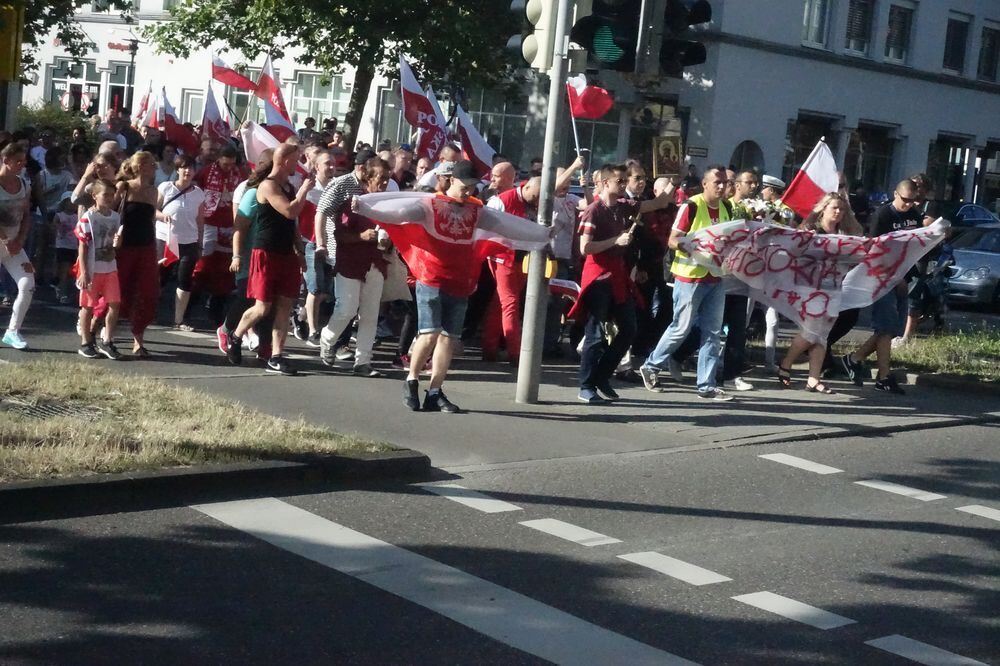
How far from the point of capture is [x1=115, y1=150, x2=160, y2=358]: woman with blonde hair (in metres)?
11.5

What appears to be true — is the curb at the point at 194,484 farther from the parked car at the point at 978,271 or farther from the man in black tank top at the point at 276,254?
the parked car at the point at 978,271

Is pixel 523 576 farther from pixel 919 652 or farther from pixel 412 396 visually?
pixel 412 396

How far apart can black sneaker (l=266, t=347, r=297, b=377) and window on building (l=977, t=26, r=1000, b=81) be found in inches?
1445

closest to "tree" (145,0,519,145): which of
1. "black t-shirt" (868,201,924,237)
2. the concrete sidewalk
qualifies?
the concrete sidewalk

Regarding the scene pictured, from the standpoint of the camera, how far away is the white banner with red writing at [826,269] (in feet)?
40.8

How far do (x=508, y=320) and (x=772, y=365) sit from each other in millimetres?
2938

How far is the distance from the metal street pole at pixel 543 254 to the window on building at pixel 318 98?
115 ft

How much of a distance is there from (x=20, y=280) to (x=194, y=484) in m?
4.93

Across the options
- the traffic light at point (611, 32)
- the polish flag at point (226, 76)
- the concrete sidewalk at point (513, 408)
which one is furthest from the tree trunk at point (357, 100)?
the traffic light at point (611, 32)

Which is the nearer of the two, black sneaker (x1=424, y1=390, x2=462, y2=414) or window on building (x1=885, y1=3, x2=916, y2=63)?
black sneaker (x1=424, y1=390, x2=462, y2=414)

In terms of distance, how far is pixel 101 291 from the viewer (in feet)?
37.1

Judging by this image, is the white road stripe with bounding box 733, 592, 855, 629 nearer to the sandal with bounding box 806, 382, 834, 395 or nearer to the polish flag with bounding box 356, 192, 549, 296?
the polish flag with bounding box 356, 192, 549, 296

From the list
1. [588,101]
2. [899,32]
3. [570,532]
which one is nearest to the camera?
[570,532]

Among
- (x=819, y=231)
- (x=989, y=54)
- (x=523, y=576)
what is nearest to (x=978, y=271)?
(x=819, y=231)
